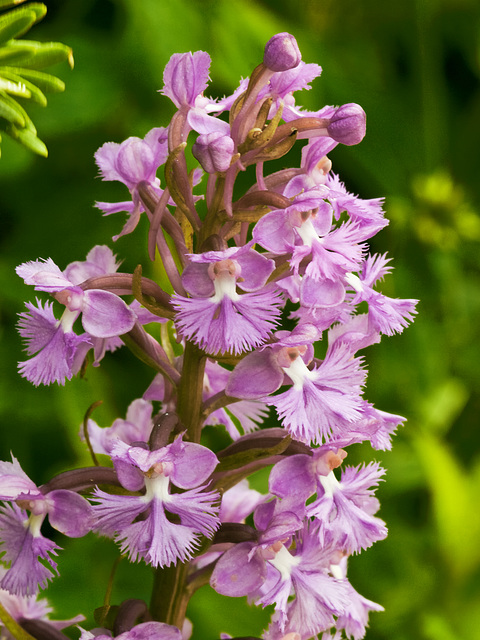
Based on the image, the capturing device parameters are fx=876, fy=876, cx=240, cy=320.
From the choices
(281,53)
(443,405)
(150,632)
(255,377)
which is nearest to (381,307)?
(255,377)

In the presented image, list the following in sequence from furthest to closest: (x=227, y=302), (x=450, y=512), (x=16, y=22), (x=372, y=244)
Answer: (x=372, y=244) < (x=450, y=512) < (x=227, y=302) < (x=16, y=22)

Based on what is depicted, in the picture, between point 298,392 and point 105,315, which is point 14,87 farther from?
point 298,392

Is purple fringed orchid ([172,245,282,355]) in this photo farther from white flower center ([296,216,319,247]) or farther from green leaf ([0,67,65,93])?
green leaf ([0,67,65,93])

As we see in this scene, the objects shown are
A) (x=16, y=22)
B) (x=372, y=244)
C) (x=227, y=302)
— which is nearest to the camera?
(x=16, y=22)

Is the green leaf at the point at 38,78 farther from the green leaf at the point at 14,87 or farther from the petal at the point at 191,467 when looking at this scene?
the petal at the point at 191,467

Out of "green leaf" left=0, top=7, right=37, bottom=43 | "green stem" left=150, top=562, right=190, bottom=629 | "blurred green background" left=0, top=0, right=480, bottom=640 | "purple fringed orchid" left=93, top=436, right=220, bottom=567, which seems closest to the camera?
"green leaf" left=0, top=7, right=37, bottom=43

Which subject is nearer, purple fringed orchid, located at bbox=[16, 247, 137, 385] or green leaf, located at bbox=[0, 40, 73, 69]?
green leaf, located at bbox=[0, 40, 73, 69]

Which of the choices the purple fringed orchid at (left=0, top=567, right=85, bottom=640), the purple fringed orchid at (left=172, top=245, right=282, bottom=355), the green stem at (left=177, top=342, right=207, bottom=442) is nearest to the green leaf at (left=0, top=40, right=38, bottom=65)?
the purple fringed orchid at (left=172, top=245, right=282, bottom=355)
